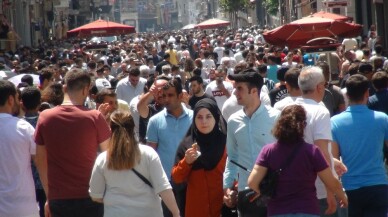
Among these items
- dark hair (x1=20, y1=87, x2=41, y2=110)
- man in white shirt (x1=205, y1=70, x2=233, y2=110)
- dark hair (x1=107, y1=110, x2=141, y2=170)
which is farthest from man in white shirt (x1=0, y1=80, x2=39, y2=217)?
man in white shirt (x1=205, y1=70, x2=233, y2=110)

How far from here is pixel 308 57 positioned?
857 inches

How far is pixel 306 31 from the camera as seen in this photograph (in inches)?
767

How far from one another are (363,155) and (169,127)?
2097mm

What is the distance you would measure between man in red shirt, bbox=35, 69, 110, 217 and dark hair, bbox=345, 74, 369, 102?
6.63 ft

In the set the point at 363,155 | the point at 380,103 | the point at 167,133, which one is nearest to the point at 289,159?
the point at 363,155

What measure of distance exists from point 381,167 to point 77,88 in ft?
8.15

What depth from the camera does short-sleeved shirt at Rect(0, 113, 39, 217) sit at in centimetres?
778

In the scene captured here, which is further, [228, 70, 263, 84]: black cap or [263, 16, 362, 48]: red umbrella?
[263, 16, 362, 48]: red umbrella

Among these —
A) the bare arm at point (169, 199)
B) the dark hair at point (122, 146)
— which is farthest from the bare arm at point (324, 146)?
the dark hair at point (122, 146)

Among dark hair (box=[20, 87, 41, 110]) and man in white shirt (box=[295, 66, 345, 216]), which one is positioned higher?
dark hair (box=[20, 87, 41, 110])

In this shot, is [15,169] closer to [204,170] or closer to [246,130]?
[204,170]

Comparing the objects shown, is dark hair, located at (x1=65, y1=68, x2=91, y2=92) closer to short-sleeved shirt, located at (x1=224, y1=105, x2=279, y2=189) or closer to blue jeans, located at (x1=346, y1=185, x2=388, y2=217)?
short-sleeved shirt, located at (x1=224, y1=105, x2=279, y2=189)

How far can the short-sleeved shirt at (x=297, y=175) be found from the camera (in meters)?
6.79

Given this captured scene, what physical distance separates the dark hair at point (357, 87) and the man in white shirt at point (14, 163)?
8.49ft
